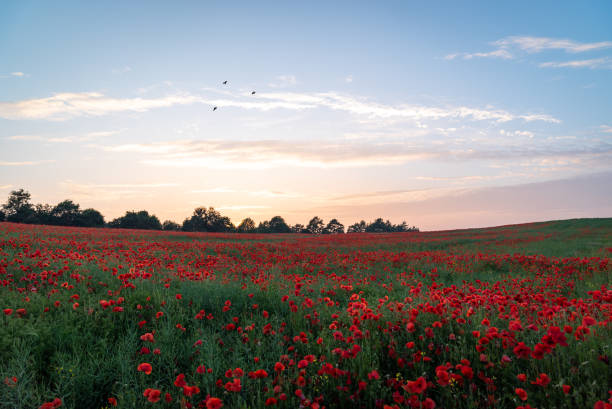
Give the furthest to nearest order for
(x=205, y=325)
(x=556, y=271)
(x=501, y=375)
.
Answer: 1. (x=556, y=271)
2. (x=205, y=325)
3. (x=501, y=375)

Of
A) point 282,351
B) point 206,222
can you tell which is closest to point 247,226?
point 206,222

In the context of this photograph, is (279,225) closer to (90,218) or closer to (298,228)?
(298,228)

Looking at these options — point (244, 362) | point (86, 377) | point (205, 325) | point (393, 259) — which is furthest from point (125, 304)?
point (393, 259)

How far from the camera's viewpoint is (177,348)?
14.0 ft

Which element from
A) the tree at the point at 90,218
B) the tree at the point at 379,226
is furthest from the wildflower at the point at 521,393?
the tree at the point at 379,226

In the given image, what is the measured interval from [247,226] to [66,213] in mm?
38168

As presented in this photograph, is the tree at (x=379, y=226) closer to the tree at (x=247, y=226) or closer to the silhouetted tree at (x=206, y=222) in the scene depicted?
the tree at (x=247, y=226)

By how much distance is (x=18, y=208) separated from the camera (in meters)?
62.9

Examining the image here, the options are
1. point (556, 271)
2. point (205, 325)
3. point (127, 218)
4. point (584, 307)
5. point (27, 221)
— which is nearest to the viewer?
point (584, 307)

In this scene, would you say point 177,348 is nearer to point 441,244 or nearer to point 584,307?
point 584,307

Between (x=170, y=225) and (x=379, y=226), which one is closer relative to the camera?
(x=170, y=225)

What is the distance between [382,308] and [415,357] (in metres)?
1.81

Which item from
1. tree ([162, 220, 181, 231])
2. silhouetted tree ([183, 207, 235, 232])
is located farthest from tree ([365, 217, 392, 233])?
tree ([162, 220, 181, 231])

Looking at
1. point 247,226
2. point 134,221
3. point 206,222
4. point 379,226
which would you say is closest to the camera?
point 134,221
